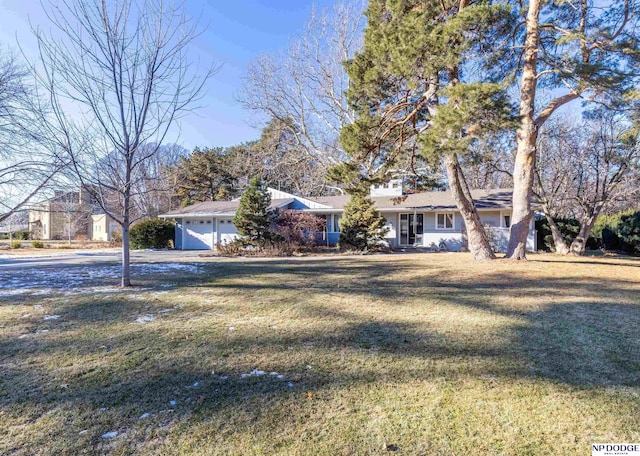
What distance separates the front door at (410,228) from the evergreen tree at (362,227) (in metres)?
3.47

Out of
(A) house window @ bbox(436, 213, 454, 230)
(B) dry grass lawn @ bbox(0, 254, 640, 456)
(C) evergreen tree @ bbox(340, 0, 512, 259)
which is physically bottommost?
(B) dry grass lawn @ bbox(0, 254, 640, 456)

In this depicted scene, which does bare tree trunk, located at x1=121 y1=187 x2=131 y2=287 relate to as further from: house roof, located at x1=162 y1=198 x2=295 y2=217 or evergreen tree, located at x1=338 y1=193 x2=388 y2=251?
house roof, located at x1=162 y1=198 x2=295 y2=217

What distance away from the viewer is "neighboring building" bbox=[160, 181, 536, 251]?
706 inches

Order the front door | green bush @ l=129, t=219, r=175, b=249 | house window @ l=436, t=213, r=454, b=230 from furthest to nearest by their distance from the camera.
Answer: green bush @ l=129, t=219, r=175, b=249 < the front door < house window @ l=436, t=213, r=454, b=230

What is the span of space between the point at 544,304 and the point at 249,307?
4.81 m

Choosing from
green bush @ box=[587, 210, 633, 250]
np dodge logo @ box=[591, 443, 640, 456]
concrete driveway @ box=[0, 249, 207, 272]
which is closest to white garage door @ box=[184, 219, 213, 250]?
concrete driveway @ box=[0, 249, 207, 272]

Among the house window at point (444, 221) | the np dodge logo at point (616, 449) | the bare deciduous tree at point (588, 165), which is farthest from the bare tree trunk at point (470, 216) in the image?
the np dodge logo at point (616, 449)

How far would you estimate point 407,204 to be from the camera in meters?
19.6

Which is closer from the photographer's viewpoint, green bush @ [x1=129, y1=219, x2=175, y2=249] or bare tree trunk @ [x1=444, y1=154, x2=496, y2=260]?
bare tree trunk @ [x1=444, y1=154, x2=496, y2=260]

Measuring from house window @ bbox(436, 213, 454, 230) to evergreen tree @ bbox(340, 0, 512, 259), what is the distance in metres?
6.85

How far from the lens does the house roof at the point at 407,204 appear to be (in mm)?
18188

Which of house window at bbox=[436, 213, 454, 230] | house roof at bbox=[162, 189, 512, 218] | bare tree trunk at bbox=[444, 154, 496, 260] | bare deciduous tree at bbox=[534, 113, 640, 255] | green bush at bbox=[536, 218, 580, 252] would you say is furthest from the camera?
house window at bbox=[436, 213, 454, 230]

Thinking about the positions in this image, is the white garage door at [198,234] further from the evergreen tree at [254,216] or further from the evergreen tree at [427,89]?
the evergreen tree at [427,89]

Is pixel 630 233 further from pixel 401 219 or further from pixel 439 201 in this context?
pixel 401 219
